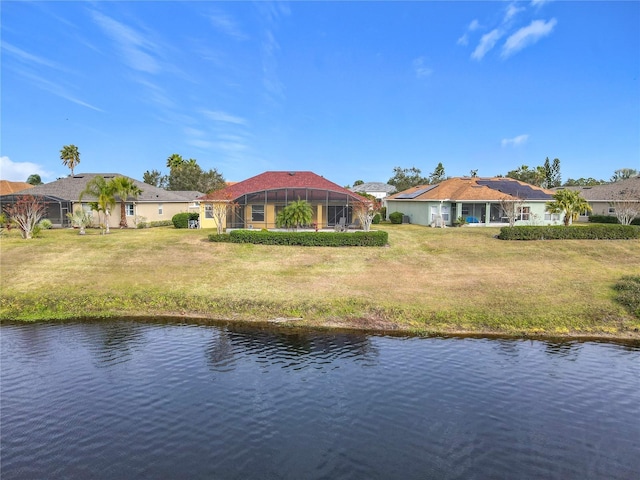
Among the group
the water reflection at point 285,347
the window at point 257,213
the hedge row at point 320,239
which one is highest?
the window at point 257,213

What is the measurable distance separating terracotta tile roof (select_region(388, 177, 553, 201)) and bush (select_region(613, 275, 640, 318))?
71.7ft

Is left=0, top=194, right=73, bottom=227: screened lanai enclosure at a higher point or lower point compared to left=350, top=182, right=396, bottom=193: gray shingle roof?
lower

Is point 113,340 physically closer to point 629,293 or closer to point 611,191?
point 629,293

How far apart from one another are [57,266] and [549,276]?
109ft

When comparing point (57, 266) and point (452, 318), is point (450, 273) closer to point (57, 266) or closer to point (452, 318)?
point (452, 318)

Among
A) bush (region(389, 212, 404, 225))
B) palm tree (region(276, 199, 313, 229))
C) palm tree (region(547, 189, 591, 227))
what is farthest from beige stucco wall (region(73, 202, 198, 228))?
palm tree (region(547, 189, 591, 227))

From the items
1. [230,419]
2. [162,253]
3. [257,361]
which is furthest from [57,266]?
[230,419]

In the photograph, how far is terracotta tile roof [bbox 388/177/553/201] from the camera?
4859 centimetres

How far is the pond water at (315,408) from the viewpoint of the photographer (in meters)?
10.7

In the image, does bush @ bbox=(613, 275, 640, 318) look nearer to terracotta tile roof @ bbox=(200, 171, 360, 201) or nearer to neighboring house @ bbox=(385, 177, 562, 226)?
neighboring house @ bbox=(385, 177, 562, 226)

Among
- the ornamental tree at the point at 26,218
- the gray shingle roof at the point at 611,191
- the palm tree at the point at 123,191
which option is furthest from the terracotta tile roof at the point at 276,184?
the gray shingle roof at the point at 611,191

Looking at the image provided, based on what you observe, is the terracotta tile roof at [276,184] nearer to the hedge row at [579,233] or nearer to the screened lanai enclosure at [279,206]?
the screened lanai enclosure at [279,206]

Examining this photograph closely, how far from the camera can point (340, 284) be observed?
27.2 metres

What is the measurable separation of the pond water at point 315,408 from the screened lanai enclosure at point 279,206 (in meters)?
26.8
